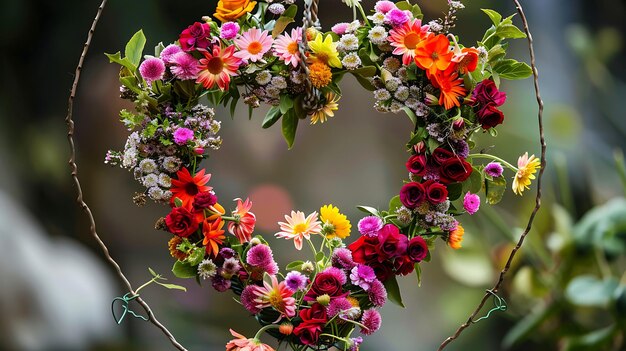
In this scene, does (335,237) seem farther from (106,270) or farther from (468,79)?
(106,270)

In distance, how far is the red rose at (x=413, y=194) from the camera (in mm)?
976

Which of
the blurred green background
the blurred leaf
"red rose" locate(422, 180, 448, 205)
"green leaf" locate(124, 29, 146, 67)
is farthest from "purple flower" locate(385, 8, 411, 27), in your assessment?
the blurred leaf

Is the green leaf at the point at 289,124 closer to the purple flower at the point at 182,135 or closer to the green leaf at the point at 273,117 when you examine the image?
the green leaf at the point at 273,117

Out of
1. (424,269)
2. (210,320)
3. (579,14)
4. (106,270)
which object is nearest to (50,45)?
(106,270)

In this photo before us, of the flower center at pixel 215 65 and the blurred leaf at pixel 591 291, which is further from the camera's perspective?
the blurred leaf at pixel 591 291

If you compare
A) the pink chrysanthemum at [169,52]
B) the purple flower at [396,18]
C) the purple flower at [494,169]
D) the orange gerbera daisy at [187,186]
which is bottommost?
the orange gerbera daisy at [187,186]

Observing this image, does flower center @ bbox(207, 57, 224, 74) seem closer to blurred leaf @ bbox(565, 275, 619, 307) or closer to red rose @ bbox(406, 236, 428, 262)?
red rose @ bbox(406, 236, 428, 262)

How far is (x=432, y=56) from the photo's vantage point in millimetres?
963

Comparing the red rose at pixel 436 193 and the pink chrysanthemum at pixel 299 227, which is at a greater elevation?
the red rose at pixel 436 193

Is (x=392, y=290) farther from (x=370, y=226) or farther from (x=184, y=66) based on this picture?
(x=184, y=66)

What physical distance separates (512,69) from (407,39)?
0.49 feet

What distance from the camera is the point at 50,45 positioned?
2.13 metres

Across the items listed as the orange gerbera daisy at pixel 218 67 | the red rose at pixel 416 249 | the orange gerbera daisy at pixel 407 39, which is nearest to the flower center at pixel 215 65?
the orange gerbera daisy at pixel 218 67

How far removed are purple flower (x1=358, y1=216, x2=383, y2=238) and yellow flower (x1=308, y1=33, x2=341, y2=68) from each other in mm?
196
